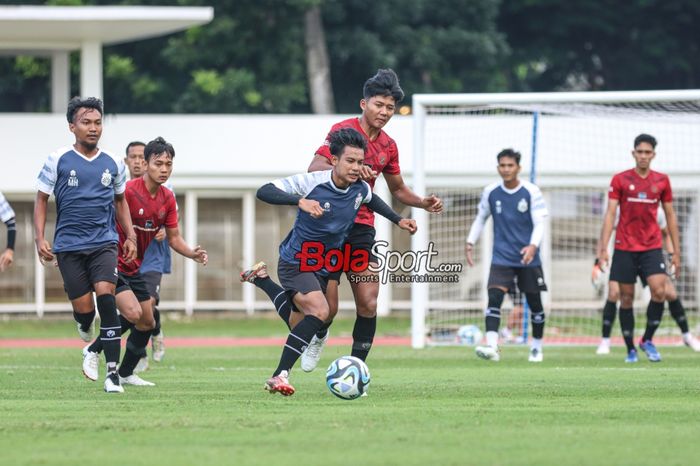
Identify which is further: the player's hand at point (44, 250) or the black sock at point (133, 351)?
the black sock at point (133, 351)

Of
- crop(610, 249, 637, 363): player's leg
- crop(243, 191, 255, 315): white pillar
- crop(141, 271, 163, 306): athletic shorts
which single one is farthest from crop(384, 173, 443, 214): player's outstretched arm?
crop(243, 191, 255, 315): white pillar

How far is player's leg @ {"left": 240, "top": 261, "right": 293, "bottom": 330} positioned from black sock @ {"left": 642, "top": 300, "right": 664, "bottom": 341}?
6050mm

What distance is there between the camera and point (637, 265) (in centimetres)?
1534

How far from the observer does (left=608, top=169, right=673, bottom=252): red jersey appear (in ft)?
50.0

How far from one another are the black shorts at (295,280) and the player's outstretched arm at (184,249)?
1.17 m

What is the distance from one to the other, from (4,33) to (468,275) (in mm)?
A: 10027

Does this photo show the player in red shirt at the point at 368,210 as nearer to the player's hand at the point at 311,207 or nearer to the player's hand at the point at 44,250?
the player's hand at the point at 311,207

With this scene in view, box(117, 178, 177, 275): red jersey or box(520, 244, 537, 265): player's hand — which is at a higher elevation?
box(117, 178, 177, 275): red jersey

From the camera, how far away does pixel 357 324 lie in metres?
10.7

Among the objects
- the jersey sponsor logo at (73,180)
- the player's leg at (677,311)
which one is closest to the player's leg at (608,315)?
the player's leg at (677,311)

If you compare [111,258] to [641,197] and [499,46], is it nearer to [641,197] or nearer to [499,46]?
[641,197]

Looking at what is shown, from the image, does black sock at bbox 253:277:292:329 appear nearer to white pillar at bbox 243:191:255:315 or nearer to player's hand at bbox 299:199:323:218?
player's hand at bbox 299:199:323:218

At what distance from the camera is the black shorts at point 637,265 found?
15.2m

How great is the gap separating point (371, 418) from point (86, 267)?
10.7 ft
